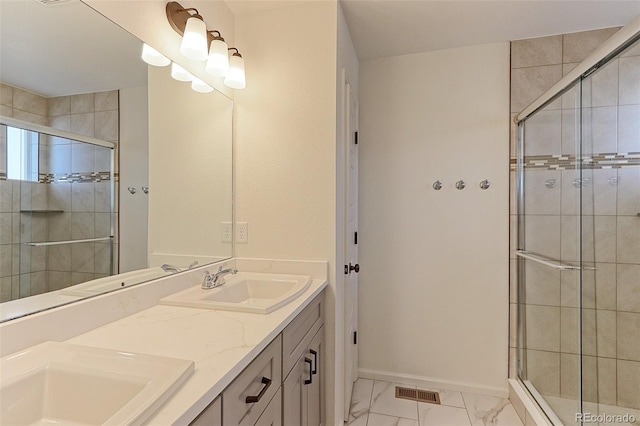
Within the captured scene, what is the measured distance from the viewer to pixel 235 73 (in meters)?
1.62

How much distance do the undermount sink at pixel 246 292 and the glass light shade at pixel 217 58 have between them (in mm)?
1056

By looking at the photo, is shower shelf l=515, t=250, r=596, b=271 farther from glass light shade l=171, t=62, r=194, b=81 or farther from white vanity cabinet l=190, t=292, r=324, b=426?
glass light shade l=171, t=62, r=194, b=81

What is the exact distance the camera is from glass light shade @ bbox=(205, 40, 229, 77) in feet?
4.88

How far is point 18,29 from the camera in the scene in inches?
32.7

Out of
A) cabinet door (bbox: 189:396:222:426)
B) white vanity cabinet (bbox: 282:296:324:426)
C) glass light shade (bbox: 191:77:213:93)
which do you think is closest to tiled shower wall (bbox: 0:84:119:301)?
glass light shade (bbox: 191:77:213:93)

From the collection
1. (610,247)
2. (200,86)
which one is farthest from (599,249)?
(200,86)

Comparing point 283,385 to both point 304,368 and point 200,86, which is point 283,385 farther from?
point 200,86

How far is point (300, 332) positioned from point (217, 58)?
1336mm

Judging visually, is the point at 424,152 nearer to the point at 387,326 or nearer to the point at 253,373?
the point at 387,326

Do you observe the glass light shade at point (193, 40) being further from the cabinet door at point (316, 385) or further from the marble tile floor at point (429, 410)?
the marble tile floor at point (429, 410)

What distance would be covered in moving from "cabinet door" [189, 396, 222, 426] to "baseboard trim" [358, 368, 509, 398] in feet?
6.32

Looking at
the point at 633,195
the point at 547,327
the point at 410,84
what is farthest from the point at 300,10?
the point at 547,327

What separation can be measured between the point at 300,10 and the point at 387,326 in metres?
2.19

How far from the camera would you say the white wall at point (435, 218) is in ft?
7.13
